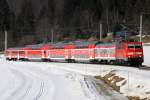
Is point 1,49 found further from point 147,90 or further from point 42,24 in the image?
point 147,90

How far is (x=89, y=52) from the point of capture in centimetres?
7012

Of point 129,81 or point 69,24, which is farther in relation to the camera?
point 69,24

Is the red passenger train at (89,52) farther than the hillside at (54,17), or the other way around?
the hillside at (54,17)

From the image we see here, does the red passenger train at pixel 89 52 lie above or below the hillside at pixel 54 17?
below

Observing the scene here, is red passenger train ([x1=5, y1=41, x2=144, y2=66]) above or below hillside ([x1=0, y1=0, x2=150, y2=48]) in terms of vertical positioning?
below

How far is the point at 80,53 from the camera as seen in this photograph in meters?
74.3

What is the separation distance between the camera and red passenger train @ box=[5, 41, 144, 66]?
5738cm

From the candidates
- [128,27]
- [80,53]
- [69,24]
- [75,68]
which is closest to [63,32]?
[69,24]

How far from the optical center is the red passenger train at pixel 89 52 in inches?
2259

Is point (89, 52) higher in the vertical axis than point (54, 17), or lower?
lower

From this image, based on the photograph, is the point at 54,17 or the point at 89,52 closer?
the point at 89,52

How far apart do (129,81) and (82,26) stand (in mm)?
122284

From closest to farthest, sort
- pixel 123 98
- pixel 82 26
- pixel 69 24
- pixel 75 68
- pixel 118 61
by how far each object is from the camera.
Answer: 1. pixel 123 98
2. pixel 118 61
3. pixel 75 68
4. pixel 82 26
5. pixel 69 24

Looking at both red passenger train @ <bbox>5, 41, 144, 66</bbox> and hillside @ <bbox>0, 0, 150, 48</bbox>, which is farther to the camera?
→ hillside @ <bbox>0, 0, 150, 48</bbox>
